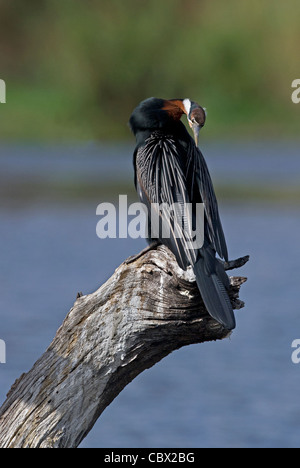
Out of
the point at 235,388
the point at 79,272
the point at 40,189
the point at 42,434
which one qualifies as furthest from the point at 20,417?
the point at 40,189

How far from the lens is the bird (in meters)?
3.43

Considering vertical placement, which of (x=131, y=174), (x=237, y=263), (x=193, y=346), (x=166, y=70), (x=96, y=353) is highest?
(x=166, y=70)

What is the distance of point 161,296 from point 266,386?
3.71 metres

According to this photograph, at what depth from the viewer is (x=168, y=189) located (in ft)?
13.3

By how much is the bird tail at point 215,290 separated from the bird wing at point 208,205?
8.7 inches

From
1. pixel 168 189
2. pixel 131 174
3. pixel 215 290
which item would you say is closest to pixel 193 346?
pixel 168 189

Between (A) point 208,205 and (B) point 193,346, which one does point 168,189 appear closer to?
(A) point 208,205

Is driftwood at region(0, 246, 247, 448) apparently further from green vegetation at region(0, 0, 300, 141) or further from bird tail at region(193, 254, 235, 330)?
green vegetation at region(0, 0, 300, 141)

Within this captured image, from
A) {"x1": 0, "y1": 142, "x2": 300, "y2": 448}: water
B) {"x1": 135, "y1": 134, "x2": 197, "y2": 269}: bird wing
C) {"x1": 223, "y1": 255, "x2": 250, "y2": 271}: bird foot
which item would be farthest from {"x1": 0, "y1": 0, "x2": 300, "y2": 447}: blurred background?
{"x1": 223, "y1": 255, "x2": 250, "y2": 271}: bird foot

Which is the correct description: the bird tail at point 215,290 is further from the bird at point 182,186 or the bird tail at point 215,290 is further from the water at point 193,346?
the water at point 193,346

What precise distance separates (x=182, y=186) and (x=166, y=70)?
14590 mm

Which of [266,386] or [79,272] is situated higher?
[79,272]
